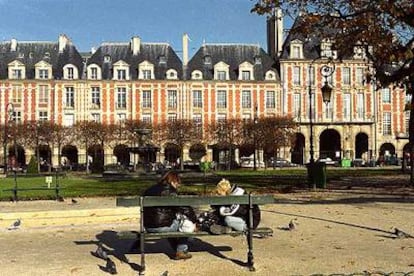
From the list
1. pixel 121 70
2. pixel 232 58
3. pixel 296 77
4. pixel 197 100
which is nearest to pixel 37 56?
pixel 121 70

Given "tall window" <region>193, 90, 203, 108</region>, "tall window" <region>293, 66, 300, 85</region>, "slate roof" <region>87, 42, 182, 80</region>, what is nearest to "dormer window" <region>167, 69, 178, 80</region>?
"slate roof" <region>87, 42, 182, 80</region>

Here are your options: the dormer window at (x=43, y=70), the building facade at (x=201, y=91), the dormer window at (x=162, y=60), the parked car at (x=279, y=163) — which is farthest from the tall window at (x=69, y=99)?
the parked car at (x=279, y=163)

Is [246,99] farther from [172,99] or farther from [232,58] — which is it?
[172,99]

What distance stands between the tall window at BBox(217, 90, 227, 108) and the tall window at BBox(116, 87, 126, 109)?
8.96m

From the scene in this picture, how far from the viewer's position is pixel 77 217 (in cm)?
930

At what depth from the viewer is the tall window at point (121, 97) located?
54156 millimetres

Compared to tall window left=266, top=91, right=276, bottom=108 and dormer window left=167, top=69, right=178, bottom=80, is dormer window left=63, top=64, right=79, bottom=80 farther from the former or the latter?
tall window left=266, top=91, right=276, bottom=108

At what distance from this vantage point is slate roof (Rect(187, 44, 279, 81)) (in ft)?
184

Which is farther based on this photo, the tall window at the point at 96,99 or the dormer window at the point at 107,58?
the dormer window at the point at 107,58

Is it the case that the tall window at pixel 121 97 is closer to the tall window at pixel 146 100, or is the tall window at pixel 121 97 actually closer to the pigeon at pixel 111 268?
the tall window at pixel 146 100

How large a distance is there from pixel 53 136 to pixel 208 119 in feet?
47.9

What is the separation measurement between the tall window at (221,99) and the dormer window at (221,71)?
1.35 metres

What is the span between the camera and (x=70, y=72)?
5428 cm

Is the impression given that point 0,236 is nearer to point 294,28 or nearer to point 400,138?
point 294,28
